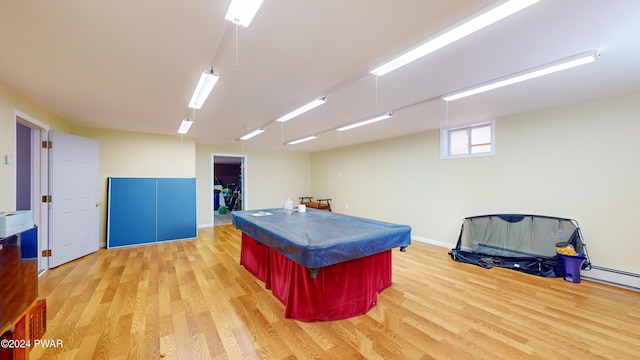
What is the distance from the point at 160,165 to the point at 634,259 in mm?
8452

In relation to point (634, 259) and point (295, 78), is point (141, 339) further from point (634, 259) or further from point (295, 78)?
point (634, 259)

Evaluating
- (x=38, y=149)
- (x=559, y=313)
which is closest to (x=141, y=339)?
(x=38, y=149)

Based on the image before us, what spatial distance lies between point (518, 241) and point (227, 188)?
10183 mm

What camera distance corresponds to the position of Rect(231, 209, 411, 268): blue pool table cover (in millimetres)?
2113

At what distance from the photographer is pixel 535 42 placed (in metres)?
1.99

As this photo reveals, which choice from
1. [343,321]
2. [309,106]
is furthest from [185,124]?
[343,321]

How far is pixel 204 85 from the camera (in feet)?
8.63

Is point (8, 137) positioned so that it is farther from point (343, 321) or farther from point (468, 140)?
point (468, 140)

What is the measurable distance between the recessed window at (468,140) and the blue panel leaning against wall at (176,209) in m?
5.91

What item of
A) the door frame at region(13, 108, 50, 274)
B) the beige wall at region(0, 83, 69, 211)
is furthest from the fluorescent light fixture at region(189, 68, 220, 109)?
the door frame at region(13, 108, 50, 274)

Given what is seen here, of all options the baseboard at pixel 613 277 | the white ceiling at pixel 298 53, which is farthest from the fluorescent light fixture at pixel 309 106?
the baseboard at pixel 613 277

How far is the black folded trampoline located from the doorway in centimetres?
622

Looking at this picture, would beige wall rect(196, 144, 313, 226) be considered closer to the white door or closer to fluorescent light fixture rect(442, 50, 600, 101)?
the white door

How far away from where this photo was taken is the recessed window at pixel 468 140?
4523 mm
